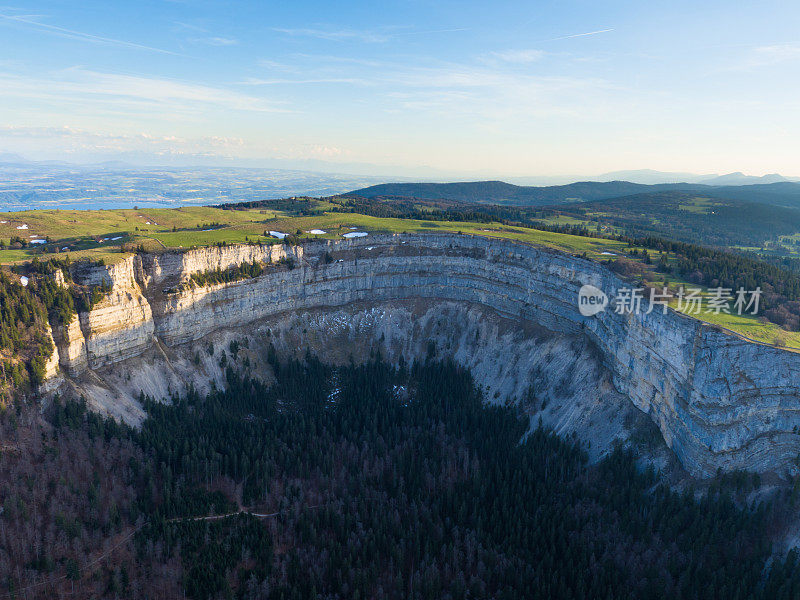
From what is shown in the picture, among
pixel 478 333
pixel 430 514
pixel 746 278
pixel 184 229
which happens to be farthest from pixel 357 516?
pixel 184 229

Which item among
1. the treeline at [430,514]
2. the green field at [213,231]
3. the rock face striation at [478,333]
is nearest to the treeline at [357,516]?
the treeline at [430,514]

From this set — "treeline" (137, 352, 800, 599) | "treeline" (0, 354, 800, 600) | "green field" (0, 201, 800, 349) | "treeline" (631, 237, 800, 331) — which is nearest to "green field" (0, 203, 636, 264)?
"green field" (0, 201, 800, 349)

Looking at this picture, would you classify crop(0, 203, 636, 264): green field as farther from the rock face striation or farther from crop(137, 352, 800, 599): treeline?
crop(137, 352, 800, 599): treeline

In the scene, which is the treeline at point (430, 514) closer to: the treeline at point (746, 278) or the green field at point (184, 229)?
the treeline at point (746, 278)

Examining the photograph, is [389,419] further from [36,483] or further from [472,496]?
[36,483]

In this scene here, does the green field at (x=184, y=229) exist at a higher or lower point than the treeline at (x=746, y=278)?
higher

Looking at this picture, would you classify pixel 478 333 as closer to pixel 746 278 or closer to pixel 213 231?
pixel 746 278

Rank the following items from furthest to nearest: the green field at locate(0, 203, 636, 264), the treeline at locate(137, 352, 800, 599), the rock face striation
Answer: the green field at locate(0, 203, 636, 264), the rock face striation, the treeline at locate(137, 352, 800, 599)

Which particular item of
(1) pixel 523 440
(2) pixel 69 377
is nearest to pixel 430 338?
(1) pixel 523 440

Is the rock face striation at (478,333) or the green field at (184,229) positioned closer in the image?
the rock face striation at (478,333)

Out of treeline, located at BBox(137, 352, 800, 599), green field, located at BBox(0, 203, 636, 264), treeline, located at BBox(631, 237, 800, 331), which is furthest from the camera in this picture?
green field, located at BBox(0, 203, 636, 264)
